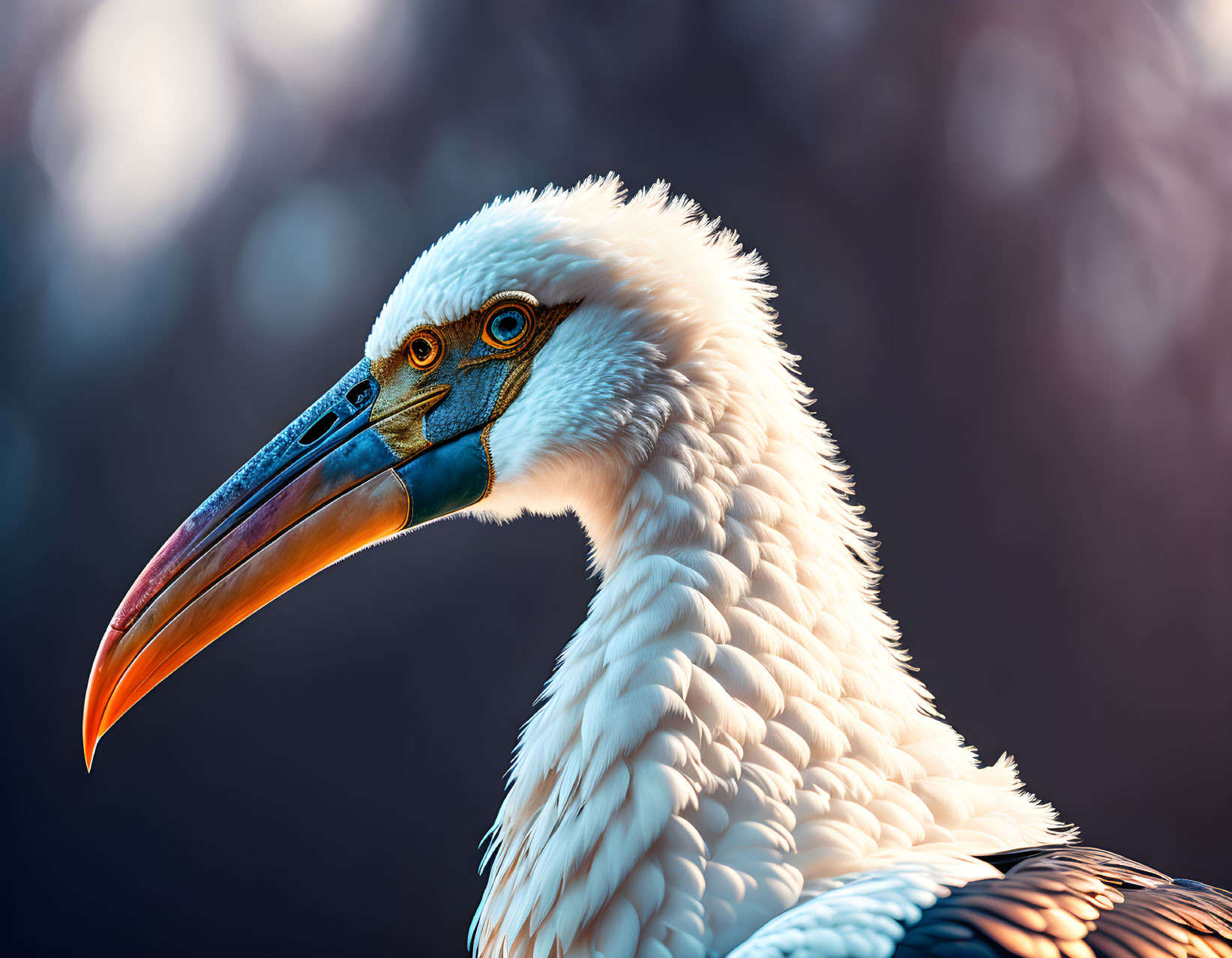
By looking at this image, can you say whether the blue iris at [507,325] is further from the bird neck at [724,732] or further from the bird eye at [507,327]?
the bird neck at [724,732]

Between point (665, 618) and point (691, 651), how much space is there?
2.0 inches

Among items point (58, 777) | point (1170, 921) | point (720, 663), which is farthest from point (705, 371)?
point (58, 777)

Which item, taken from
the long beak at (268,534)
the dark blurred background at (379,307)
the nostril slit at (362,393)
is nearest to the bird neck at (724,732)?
the long beak at (268,534)

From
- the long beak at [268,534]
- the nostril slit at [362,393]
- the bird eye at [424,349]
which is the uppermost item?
the bird eye at [424,349]

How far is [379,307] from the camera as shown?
2.73 meters

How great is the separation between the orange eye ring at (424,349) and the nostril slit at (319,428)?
15 cm

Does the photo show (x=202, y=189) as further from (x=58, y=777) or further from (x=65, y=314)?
(x=58, y=777)

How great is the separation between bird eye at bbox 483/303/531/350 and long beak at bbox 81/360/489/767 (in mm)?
105

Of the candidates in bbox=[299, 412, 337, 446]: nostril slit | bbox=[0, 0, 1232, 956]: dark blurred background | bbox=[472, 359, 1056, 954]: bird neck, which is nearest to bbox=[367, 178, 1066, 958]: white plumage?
bbox=[472, 359, 1056, 954]: bird neck

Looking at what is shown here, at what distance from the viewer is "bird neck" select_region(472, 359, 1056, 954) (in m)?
0.98

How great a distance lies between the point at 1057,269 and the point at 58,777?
3587 mm

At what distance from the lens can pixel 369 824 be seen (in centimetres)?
271

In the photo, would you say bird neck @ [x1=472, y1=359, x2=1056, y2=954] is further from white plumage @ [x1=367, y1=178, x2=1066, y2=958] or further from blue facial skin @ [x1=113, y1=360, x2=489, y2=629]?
blue facial skin @ [x1=113, y1=360, x2=489, y2=629]

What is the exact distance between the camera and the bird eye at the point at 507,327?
121cm
